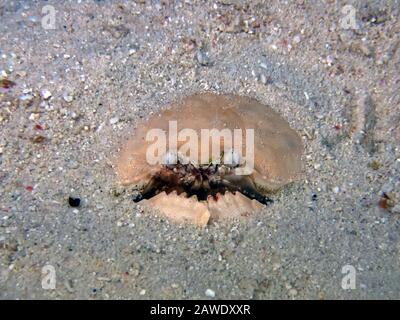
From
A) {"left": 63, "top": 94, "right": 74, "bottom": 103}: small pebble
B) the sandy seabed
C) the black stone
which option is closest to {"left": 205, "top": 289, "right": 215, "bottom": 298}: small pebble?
the sandy seabed

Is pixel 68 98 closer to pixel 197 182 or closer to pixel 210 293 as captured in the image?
pixel 197 182

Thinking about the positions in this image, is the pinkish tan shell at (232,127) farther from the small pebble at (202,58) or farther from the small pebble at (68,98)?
the small pebble at (68,98)

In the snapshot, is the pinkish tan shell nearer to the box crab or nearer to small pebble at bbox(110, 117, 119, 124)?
the box crab

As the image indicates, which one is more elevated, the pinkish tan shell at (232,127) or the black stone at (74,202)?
the pinkish tan shell at (232,127)

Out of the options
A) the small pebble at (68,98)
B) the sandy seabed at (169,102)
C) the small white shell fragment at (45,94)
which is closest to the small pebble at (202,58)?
the sandy seabed at (169,102)

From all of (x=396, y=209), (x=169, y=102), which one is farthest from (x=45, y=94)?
(x=396, y=209)

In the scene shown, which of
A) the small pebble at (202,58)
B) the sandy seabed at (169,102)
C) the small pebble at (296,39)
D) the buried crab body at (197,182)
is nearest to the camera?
the sandy seabed at (169,102)

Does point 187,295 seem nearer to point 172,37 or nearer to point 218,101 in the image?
point 218,101

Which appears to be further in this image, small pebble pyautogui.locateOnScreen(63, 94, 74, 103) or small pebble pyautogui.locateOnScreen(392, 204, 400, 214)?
small pebble pyautogui.locateOnScreen(63, 94, 74, 103)
